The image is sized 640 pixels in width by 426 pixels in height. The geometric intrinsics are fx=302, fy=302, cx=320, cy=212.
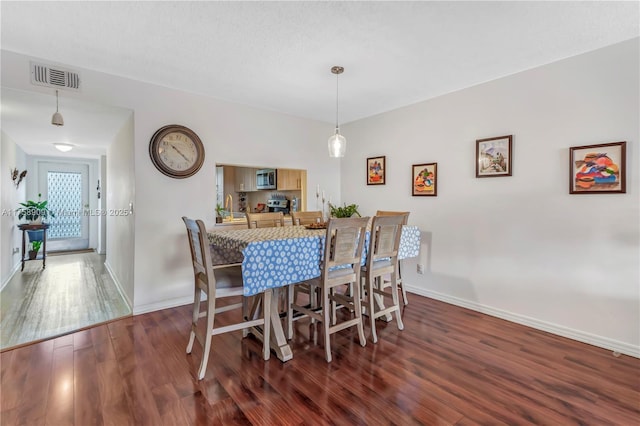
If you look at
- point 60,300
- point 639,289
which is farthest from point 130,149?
point 639,289

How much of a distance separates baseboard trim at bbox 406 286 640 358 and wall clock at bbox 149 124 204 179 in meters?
3.15

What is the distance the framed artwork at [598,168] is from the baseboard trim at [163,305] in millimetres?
3936

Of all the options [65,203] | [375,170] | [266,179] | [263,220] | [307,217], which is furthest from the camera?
[65,203]

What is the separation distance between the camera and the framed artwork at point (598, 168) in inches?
92.7

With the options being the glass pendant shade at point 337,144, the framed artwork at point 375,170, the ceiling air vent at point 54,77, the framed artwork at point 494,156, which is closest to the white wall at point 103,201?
the ceiling air vent at point 54,77

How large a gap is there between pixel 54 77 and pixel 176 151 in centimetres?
112

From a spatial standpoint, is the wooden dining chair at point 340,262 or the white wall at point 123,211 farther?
the white wall at point 123,211

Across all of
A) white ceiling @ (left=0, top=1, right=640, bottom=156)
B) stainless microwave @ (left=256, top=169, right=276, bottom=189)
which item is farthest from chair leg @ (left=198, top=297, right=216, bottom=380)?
stainless microwave @ (left=256, top=169, right=276, bottom=189)

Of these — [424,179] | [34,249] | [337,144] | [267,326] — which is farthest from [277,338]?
[34,249]

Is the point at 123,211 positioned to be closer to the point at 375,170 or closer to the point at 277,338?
the point at 277,338

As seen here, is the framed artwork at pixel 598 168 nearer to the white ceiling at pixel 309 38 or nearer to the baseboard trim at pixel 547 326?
the white ceiling at pixel 309 38

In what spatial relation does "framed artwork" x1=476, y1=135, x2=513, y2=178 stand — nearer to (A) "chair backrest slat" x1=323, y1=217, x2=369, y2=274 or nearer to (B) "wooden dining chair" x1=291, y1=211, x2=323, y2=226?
(A) "chair backrest slat" x1=323, y1=217, x2=369, y2=274

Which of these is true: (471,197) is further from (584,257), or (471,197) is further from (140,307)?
(140,307)

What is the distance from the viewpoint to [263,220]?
11.0ft
